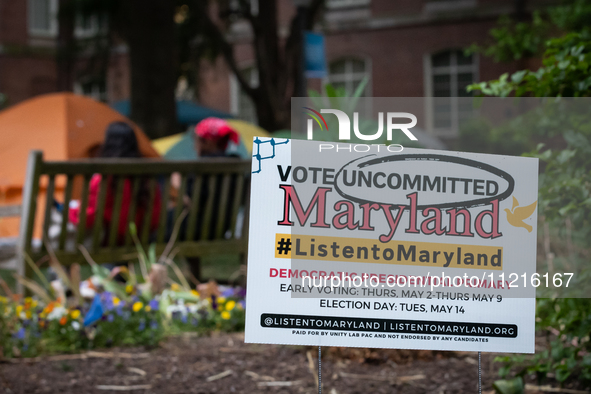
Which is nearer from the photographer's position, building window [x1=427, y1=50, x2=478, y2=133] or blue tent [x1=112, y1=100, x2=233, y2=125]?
blue tent [x1=112, y1=100, x2=233, y2=125]

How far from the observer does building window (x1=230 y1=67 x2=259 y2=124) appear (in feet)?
76.1

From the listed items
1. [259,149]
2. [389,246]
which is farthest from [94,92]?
[389,246]

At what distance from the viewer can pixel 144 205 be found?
4141 millimetres

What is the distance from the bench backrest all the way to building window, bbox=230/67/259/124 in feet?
61.8

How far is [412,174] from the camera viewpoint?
157 centimetres

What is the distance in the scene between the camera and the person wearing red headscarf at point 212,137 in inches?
189

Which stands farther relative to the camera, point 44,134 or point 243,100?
point 243,100

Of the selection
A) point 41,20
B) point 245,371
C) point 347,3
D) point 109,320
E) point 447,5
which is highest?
point 41,20

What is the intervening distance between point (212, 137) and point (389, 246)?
11.2ft

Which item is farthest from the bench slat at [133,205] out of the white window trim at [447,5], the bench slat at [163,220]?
the white window trim at [447,5]

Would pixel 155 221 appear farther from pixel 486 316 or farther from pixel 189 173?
pixel 486 316

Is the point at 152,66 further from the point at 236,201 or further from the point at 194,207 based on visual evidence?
the point at 194,207

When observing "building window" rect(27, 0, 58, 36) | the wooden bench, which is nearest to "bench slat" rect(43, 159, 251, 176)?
the wooden bench

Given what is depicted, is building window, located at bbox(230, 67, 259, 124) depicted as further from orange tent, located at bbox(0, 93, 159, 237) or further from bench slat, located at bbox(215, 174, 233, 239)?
bench slat, located at bbox(215, 174, 233, 239)
